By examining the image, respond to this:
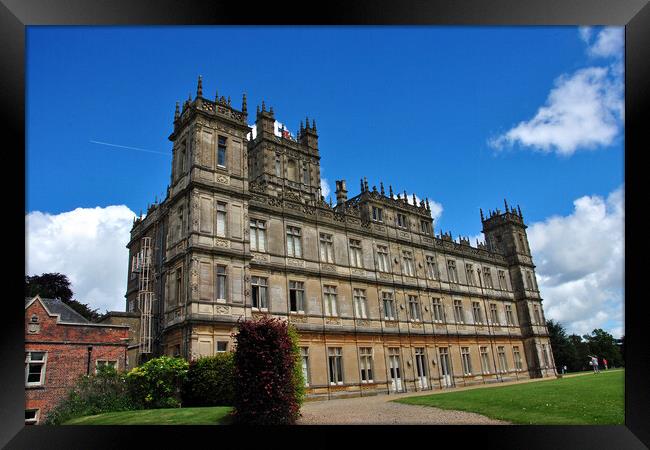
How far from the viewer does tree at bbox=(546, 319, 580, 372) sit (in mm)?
54094

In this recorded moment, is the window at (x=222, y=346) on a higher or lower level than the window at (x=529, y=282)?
lower

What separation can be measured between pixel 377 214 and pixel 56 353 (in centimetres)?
2008

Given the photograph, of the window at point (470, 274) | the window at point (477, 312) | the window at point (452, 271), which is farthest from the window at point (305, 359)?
the window at point (470, 274)

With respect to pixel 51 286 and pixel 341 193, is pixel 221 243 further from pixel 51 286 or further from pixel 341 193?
pixel 51 286

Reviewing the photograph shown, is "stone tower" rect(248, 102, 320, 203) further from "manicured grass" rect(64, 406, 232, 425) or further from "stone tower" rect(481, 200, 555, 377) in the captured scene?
"manicured grass" rect(64, 406, 232, 425)

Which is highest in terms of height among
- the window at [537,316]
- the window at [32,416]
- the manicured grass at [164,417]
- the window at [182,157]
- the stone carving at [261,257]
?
the window at [182,157]

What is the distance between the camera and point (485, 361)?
115 feet

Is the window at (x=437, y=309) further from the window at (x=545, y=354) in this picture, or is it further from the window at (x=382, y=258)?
the window at (x=545, y=354)

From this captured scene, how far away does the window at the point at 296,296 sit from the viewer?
82.5ft

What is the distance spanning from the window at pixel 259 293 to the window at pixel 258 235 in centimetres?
157
